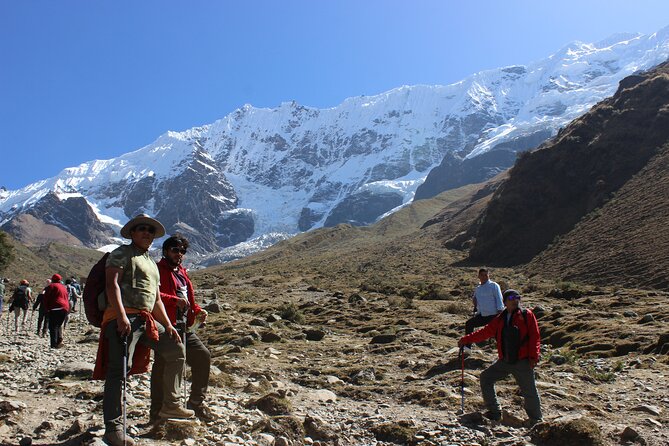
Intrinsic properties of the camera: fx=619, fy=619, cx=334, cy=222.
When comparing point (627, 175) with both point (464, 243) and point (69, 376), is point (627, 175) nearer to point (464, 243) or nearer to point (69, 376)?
point (464, 243)

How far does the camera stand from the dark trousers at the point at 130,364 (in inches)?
248

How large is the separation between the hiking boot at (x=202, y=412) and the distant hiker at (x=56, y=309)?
950 centimetres

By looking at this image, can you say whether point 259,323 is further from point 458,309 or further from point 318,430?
point 318,430

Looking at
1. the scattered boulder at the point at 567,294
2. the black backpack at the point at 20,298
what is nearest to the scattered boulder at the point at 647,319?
the scattered boulder at the point at 567,294

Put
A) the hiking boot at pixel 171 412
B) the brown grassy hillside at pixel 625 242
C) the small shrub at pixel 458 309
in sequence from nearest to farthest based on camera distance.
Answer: the hiking boot at pixel 171 412 → the small shrub at pixel 458 309 → the brown grassy hillside at pixel 625 242

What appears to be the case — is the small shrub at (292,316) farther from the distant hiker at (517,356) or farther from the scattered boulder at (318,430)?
the scattered boulder at (318,430)

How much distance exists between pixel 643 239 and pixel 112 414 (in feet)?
139

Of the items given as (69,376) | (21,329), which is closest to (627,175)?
(21,329)

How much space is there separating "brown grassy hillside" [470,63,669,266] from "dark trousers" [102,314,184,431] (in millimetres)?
52718

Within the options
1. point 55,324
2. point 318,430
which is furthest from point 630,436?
point 55,324

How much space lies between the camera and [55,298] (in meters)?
16.2

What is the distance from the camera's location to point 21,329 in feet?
70.2

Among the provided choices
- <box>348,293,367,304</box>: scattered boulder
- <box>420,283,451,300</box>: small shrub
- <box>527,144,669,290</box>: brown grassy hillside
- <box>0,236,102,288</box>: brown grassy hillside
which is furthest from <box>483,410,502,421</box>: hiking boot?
<box>0,236,102,288</box>: brown grassy hillside

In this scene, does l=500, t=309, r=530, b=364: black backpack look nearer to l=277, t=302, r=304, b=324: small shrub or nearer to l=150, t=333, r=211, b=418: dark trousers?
l=150, t=333, r=211, b=418: dark trousers
